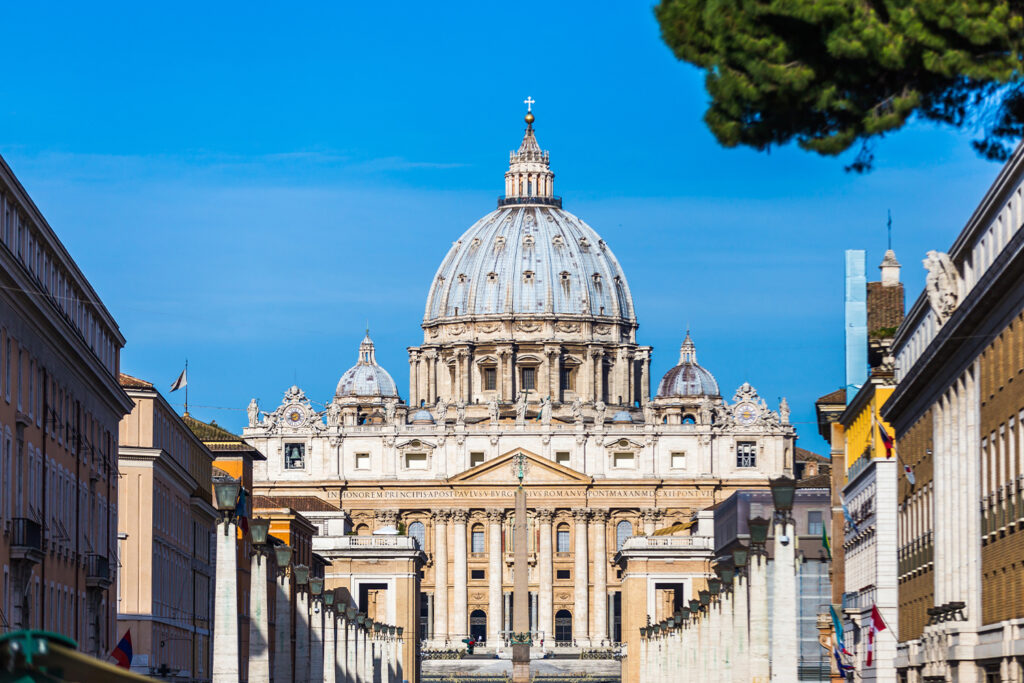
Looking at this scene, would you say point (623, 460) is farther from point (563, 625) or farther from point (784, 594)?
point (784, 594)

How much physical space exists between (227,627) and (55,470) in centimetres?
1457

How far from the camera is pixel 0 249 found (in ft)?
122

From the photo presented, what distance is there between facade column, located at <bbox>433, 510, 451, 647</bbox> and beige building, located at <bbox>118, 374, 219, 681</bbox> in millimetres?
98476

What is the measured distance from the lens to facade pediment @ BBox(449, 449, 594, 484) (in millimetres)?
175000

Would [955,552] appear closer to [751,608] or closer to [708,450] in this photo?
[751,608]

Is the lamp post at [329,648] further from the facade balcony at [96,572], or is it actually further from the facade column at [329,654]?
the facade balcony at [96,572]

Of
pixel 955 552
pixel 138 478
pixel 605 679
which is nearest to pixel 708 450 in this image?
pixel 605 679

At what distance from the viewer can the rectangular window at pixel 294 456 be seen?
7096 inches

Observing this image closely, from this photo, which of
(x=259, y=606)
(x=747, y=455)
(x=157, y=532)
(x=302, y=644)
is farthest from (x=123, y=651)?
(x=747, y=455)

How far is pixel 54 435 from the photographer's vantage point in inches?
1858

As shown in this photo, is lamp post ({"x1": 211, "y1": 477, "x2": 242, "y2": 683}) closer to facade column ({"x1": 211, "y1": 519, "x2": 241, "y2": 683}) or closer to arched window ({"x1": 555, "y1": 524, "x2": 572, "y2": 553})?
facade column ({"x1": 211, "y1": 519, "x2": 241, "y2": 683})

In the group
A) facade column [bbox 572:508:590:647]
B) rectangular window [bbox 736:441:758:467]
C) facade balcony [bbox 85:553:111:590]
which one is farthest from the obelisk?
facade balcony [bbox 85:553:111:590]

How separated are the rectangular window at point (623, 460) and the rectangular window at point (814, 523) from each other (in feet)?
305

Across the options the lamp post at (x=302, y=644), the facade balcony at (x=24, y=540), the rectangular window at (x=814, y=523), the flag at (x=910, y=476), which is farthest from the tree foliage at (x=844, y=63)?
the rectangular window at (x=814, y=523)
